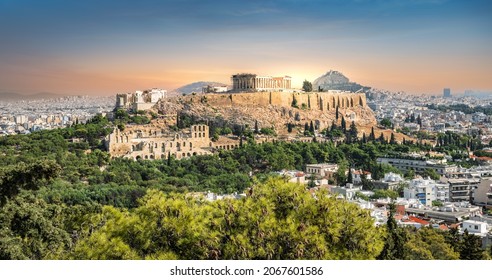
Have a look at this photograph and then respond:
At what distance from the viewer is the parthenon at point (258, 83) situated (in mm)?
23562

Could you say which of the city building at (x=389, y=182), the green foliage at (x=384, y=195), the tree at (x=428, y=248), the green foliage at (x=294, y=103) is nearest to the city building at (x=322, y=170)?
the city building at (x=389, y=182)

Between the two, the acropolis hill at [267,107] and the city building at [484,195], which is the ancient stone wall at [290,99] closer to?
the acropolis hill at [267,107]

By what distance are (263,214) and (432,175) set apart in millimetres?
13012

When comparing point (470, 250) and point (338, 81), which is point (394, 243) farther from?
point (338, 81)

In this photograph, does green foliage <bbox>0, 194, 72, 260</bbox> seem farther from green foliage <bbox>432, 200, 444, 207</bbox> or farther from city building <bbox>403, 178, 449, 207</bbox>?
city building <bbox>403, 178, 449, 207</bbox>

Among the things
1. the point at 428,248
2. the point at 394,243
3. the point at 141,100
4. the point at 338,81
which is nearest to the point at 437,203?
the point at 338,81

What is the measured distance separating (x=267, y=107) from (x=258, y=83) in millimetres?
1098

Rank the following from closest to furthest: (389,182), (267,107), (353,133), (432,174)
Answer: (389,182), (432,174), (353,133), (267,107)

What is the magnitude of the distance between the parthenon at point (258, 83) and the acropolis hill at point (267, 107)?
0.30m

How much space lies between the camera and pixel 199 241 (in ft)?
11.7

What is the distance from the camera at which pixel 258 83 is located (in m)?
23.8

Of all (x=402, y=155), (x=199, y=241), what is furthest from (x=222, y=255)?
(x=402, y=155)

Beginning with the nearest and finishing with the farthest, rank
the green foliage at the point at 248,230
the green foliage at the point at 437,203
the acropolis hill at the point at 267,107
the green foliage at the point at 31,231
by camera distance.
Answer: the green foliage at the point at 248,230 → the green foliage at the point at 31,231 → the green foliage at the point at 437,203 → the acropolis hill at the point at 267,107

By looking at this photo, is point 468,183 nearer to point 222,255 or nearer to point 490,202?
point 490,202
